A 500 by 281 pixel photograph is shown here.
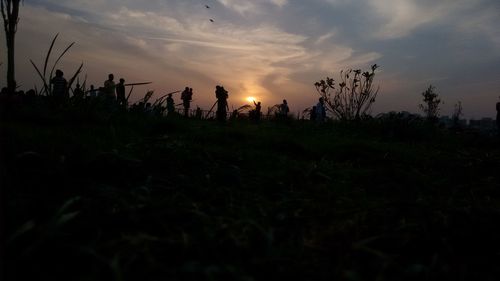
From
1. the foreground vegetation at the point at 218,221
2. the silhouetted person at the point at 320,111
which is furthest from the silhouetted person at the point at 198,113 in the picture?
the foreground vegetation at the point at 218,221

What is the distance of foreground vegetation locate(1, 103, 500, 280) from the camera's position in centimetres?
151

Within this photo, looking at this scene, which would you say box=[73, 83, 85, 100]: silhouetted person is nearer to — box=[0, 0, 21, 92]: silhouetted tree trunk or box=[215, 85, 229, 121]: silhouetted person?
box=[0, 0, 21, 92]: silhouetted tree trunk

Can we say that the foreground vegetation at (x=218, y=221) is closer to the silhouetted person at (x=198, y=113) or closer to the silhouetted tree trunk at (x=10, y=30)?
the silhouetted tree trunk at (x=10, y=30)

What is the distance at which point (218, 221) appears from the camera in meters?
1.97

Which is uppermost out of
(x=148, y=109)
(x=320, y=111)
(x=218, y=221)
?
(x=320, y=111)

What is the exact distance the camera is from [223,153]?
159 inches

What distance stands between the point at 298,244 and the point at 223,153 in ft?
7.70

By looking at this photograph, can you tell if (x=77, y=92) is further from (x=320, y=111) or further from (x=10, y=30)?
(x=320, y=111)

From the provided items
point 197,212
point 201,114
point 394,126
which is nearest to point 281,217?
point 197,212

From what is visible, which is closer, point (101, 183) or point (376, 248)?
point (376, 248)

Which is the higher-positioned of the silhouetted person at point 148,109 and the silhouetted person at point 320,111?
the silhouetted person at point 320,111

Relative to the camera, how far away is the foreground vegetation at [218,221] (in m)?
1.51

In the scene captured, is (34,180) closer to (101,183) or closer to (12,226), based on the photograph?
(101,183)

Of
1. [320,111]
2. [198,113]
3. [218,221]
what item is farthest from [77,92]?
[320,111]
